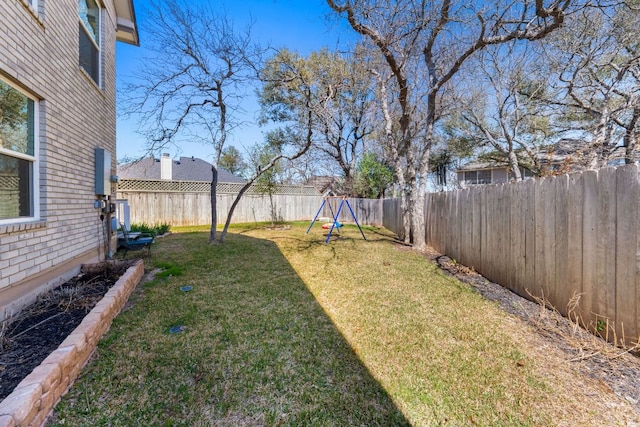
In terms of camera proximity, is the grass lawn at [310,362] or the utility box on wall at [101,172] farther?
the utility box on wall at [101,172]

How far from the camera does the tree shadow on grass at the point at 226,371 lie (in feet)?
5.70

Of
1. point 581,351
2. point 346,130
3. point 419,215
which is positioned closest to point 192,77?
point 419,215

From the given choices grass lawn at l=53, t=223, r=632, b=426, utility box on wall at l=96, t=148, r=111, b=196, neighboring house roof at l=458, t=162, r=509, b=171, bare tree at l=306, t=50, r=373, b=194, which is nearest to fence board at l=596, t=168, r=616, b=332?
grass lawn at l=53, t=223, r=632, b=426

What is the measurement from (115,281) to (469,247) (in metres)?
5.75

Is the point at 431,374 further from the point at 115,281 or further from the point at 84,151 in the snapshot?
the point at 84,151

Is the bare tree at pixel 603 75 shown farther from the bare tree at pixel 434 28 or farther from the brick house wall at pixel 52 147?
the brick house wall at pixel 52 147

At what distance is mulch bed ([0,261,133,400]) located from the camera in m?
1.88

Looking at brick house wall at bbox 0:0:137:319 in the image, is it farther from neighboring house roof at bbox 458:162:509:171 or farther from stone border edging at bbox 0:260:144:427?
neighboring house roof at bbox 458:162:509:171

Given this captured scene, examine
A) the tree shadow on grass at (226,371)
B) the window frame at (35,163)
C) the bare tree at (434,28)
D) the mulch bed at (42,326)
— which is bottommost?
the tree shadow on grass at (226,371)

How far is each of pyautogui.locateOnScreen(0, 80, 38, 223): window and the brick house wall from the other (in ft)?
0.22

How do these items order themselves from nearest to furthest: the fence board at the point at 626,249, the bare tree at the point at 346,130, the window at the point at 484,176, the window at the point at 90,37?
1. the fence board at the point at 626,249
2. the window at the point at 90,37
3. the bare tree at the point at 346,130
4. the window at the point at 484,176

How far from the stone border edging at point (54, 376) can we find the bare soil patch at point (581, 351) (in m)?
3.45

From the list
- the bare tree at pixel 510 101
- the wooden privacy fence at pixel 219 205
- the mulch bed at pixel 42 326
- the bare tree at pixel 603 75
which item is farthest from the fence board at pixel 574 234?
the wooden privacy fence at pixel 219 205

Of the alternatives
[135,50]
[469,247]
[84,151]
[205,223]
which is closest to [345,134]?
[205,223]
